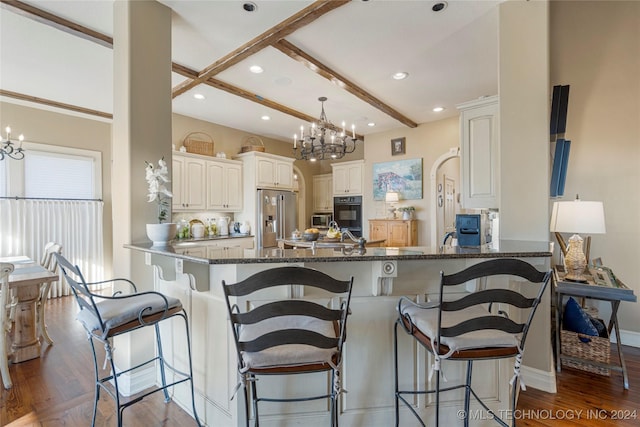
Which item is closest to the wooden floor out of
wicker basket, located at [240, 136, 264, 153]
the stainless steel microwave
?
wicker basket, located at [240, 136, 264, 153]

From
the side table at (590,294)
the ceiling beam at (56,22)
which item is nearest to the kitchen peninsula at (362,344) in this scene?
the side table at (590,294)

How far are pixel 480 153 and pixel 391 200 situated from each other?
368 cm

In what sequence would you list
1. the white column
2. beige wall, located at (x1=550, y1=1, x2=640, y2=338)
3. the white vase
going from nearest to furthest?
1. the white vase
2. the white column
3. beige wall, located at (x1=550, y1=1, x2=640, y2=338)

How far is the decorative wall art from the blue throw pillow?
370cm

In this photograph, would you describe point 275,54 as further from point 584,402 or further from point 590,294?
point 584,402

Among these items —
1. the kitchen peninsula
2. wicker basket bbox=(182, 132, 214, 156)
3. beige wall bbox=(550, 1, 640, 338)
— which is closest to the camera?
the kitchen peninsula

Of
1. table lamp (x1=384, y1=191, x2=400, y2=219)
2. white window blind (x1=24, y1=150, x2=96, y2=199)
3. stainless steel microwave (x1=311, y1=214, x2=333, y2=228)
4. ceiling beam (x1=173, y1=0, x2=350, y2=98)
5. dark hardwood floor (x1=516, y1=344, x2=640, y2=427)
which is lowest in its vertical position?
dark hardwood floor (x1=516, y1=344, x2=640, y2=427)

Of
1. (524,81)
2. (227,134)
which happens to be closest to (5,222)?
(227,134)

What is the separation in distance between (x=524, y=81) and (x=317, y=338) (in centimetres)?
232

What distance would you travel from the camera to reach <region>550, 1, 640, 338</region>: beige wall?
2.85 metres

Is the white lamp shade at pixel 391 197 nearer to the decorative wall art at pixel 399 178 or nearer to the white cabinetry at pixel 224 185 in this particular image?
the decorative wall art at pixel 399 178

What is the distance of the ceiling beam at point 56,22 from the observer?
92.8 inches

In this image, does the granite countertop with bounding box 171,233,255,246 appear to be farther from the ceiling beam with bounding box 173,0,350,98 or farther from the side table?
the side table

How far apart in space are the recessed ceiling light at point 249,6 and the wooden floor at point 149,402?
307cm
